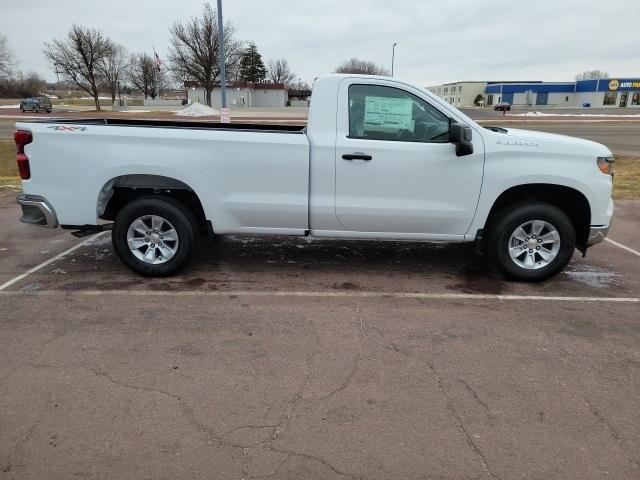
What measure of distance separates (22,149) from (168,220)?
1577mm

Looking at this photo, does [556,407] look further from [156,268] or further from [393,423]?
[156,268]

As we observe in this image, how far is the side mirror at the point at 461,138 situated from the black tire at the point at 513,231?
845 mm

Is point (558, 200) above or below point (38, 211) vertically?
above

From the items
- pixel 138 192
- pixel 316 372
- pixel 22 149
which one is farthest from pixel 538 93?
pixel 316 372

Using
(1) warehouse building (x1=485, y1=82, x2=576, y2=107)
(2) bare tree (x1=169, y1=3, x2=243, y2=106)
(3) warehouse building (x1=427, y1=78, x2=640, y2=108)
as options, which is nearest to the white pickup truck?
(2) bare tree (x1=169, y1=3, x2=243, y2=106)

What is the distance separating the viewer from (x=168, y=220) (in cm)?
520

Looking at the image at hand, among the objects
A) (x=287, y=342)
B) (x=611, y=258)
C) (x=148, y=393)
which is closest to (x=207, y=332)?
(x=287, y=342)

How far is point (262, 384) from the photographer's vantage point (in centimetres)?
338

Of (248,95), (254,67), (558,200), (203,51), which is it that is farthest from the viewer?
(254,67)

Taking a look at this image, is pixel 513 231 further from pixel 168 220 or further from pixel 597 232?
pixel 168 220

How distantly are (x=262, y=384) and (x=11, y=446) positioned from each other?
56.5 inches

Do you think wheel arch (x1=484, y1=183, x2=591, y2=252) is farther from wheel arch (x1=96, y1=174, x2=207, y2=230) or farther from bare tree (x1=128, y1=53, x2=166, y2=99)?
bare tree (x1=128, y1=53, x2=166, y2=99)

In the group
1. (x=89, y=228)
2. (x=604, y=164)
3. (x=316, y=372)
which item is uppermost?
(x=604, y=164)

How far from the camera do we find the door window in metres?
5.03
